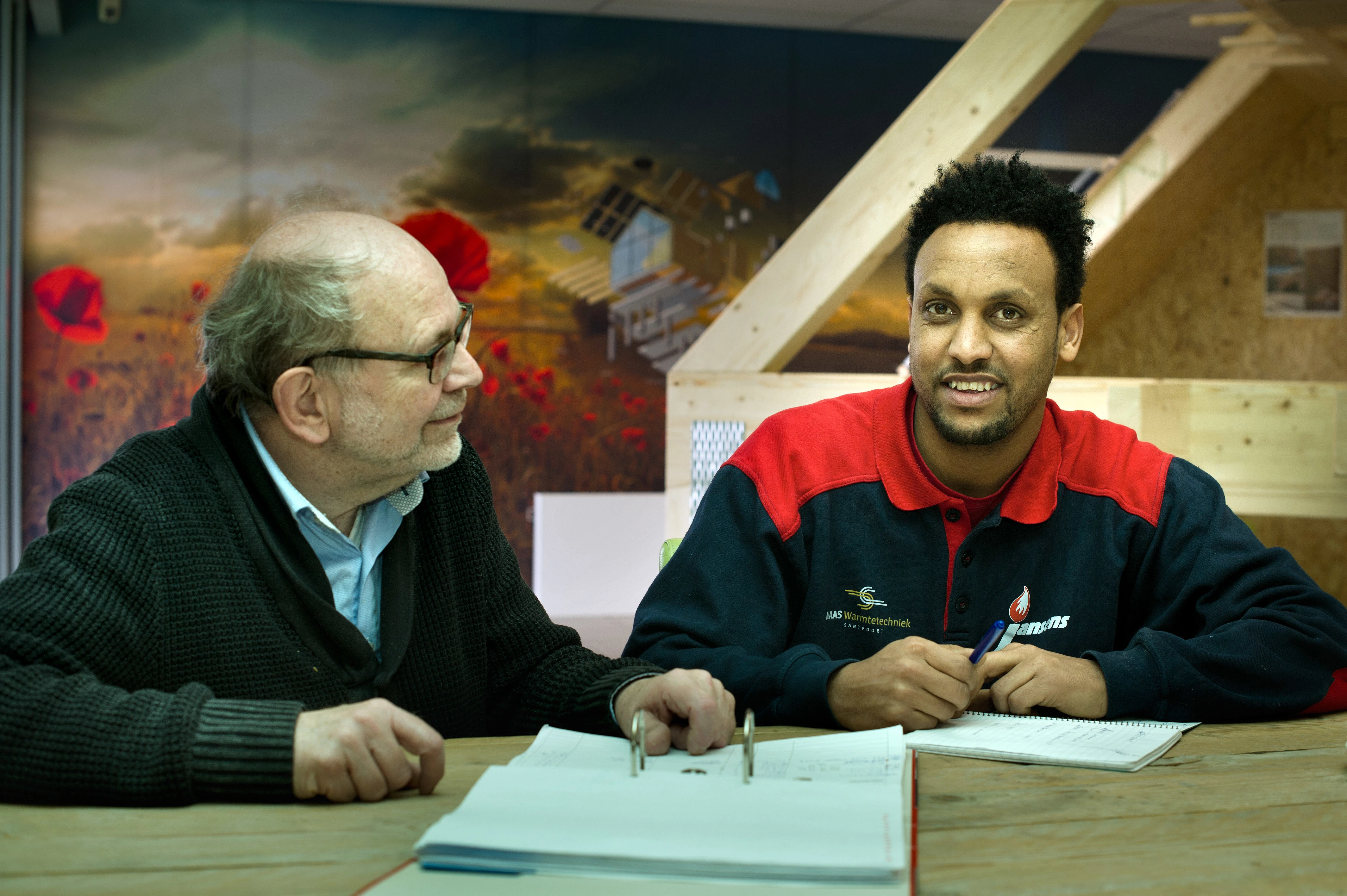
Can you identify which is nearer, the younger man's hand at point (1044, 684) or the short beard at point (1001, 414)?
the younger man's hand at point (1044, 684)

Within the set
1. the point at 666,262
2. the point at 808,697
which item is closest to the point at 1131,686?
the point at 808,697

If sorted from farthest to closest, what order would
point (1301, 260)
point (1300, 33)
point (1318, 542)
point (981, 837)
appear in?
point (1301, 260) → point (1318, 542) → point (1300, 33) → point (981, 837)

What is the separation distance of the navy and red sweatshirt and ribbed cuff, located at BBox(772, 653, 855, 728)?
109 millimetres

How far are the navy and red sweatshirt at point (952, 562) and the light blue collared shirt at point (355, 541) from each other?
13.2 inches

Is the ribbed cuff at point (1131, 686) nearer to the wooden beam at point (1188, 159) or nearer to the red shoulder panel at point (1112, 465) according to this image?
the red shoulder panel at point (1112, 465)

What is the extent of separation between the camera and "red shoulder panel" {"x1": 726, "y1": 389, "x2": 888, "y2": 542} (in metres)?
1.60

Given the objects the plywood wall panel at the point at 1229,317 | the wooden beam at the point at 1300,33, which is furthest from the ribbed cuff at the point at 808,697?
the plywood wall panel at the point at 1229,317

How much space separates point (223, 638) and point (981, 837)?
77 cm

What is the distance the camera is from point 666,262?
18.0 ft

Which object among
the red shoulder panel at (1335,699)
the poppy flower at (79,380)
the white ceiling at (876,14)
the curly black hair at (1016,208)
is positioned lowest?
the red shoulder panel at (1335,699)

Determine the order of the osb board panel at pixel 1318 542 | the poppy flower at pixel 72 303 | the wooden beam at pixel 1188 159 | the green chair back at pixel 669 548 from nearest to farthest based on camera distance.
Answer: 1. the green chair back at pixel 669 548
2. the wooden beam at pixel 1188 159
3. the osb board panel at pixel 1318 542
4. the poppy flower at pixel 72 303

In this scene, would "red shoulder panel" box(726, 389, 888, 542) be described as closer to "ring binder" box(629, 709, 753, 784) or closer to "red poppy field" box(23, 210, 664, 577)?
"ring binder" box(629, 709, 753, 784)

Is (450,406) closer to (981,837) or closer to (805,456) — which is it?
(805,456)

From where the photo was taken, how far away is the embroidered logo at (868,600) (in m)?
1.56
